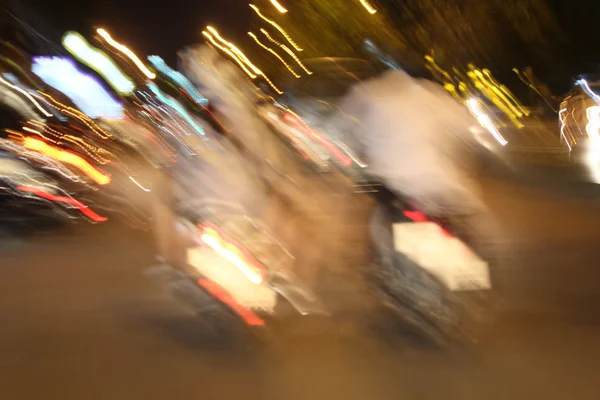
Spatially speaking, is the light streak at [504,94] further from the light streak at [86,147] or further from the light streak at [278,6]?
the light streak at [86,147]

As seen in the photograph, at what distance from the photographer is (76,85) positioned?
13.4m

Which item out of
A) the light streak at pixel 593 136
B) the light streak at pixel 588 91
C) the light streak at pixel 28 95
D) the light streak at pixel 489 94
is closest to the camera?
the light streak at pixel 28 95

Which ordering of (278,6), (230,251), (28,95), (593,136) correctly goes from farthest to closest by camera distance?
(278,6) → (593,136) → (28,95) → (230,251)

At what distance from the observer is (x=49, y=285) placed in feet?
22.0

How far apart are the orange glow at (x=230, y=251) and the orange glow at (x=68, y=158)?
654 centimetres

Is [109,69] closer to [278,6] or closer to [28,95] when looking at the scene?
[28,95]

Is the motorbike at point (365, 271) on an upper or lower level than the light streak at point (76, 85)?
lower

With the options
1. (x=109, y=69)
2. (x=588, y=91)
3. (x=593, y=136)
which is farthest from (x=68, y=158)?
(x=588, y=91)

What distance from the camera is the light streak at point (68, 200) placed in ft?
33.5

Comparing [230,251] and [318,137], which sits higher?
[318,137]

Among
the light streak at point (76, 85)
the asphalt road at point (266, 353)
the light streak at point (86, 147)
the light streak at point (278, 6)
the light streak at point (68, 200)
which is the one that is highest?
the light streak at point (278, 6)

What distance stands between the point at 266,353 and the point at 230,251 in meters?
0.71

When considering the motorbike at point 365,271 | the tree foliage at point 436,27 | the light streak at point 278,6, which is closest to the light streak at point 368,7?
the tree foliage at point 436,27

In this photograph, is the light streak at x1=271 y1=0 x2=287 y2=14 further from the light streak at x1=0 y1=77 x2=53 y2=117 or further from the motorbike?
the motorbike
